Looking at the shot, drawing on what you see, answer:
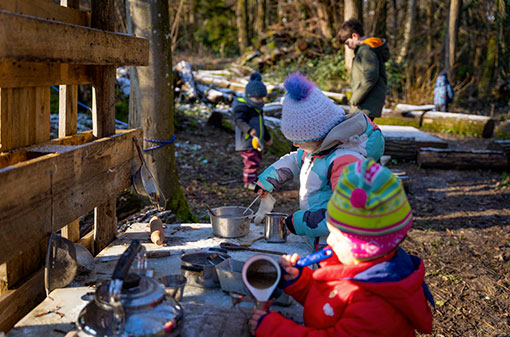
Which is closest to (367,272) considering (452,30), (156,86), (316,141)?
(316,141)

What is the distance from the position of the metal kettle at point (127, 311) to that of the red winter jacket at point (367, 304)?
441mm

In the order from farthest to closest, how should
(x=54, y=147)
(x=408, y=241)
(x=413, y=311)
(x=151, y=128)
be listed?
(x=408, y=241) → (x=151, y=128) → (x=54, y=147) → (x=413, y=311)

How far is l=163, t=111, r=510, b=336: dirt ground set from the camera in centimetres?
404

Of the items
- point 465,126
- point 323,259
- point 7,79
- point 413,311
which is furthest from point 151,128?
point 465,126

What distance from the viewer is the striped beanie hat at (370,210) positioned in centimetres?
185

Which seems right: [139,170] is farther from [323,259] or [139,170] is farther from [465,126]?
[465,126]

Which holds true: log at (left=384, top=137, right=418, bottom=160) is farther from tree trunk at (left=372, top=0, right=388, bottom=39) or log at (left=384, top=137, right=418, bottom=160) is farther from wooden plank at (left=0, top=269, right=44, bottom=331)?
tree trunk at (left=372, top=0, right=388, bottom=39)

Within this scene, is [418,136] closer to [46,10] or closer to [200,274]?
[200,274]

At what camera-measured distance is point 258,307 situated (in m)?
2.05

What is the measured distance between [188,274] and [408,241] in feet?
11.8

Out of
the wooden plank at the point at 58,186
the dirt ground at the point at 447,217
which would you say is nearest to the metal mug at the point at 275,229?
the wooden plank at the point at 58,186

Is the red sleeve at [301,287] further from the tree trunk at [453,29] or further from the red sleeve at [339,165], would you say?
the tree trunk at [453,29]

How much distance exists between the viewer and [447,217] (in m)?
6.36

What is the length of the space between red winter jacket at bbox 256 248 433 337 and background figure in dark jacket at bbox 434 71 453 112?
1274cm
